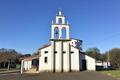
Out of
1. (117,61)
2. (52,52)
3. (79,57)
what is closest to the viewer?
(52,52)

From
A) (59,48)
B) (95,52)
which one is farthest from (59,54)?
(95,52)

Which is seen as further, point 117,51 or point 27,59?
point 117,51

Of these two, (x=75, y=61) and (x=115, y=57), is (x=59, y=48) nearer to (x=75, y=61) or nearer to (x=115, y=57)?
(x=75, y=61)

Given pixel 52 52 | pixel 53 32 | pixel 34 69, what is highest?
pixel 53 32

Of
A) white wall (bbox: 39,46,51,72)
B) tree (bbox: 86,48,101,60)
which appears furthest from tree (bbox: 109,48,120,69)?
white wall (bbox: 39,46,51,72)

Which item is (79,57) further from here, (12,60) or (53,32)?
(12,60)

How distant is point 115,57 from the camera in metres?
74.6

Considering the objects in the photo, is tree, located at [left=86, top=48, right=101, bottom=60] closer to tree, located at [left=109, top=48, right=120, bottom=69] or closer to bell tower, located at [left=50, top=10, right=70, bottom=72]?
tree, located at [left=109, top=48, right=120, bottom=69]

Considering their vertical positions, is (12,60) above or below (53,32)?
below

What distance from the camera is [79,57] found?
4297 cm

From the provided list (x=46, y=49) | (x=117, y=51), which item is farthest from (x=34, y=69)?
(x=117, y=51)

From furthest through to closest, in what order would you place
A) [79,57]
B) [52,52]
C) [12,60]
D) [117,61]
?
[12,60] → [117,61] → [79,57] → [52,52]

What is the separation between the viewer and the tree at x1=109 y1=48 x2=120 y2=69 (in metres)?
70.2

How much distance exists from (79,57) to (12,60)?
39.4 metres
